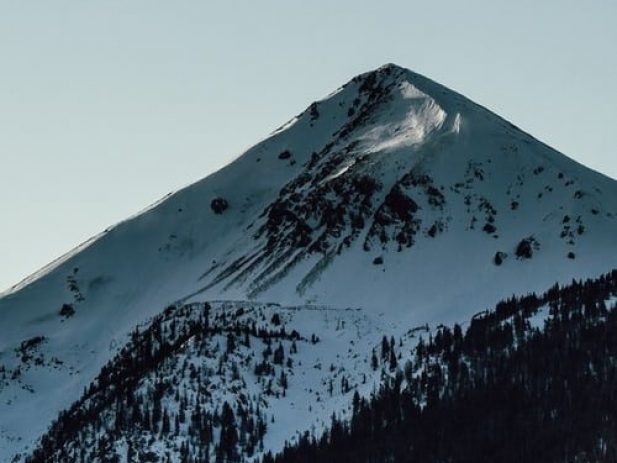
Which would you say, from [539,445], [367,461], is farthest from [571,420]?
[367,461]

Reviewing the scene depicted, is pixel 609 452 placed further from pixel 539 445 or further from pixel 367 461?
pixel 367 461

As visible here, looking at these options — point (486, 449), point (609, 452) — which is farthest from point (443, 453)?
point (609, 452)

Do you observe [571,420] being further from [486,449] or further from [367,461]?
[367,461]

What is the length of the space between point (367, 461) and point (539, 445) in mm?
21692

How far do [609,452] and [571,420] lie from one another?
42.4 feet

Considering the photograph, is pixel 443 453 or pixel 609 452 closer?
pixel 609 452

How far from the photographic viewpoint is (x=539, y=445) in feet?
642

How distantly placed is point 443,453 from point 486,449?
5.46 metres

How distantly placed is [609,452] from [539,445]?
10965mm

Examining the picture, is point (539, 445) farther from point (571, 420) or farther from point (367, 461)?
point (367, 461)

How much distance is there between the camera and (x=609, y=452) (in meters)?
187

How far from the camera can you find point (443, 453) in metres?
200

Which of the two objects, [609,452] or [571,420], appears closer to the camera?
[609,452]

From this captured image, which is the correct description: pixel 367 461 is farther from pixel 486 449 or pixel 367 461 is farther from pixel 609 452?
pixel 609 452
